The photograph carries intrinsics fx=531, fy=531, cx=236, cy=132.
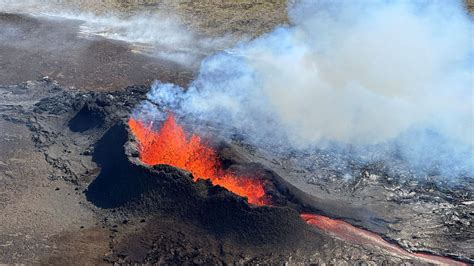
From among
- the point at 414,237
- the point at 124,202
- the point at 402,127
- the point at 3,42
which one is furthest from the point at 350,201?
the point at 3,42

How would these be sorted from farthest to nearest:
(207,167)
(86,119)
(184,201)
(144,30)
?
(144,30), (86,119), (207,167), (184,201)

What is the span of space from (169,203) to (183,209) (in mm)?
545

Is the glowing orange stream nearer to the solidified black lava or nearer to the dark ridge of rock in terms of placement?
the dark ridge of rock

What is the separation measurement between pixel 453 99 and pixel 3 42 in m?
24.5

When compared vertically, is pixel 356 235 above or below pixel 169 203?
above

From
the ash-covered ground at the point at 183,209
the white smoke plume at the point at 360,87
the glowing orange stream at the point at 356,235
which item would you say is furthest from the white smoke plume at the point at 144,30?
the glowing orange stream at the point at 356,235

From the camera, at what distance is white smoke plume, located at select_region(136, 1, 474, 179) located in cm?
2034

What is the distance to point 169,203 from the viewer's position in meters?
15.7

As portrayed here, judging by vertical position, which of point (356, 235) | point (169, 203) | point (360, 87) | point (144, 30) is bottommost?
point (144, 30)

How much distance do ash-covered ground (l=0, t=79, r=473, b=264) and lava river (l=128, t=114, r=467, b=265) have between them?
0.34 metres

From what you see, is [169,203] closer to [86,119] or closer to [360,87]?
[86,119]

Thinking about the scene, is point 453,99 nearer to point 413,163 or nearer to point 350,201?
point 413,163

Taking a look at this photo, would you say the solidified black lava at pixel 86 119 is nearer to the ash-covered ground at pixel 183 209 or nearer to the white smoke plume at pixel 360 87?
the ash-covered ground at pixel 183 209

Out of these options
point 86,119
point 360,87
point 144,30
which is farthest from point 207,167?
point 144,30
